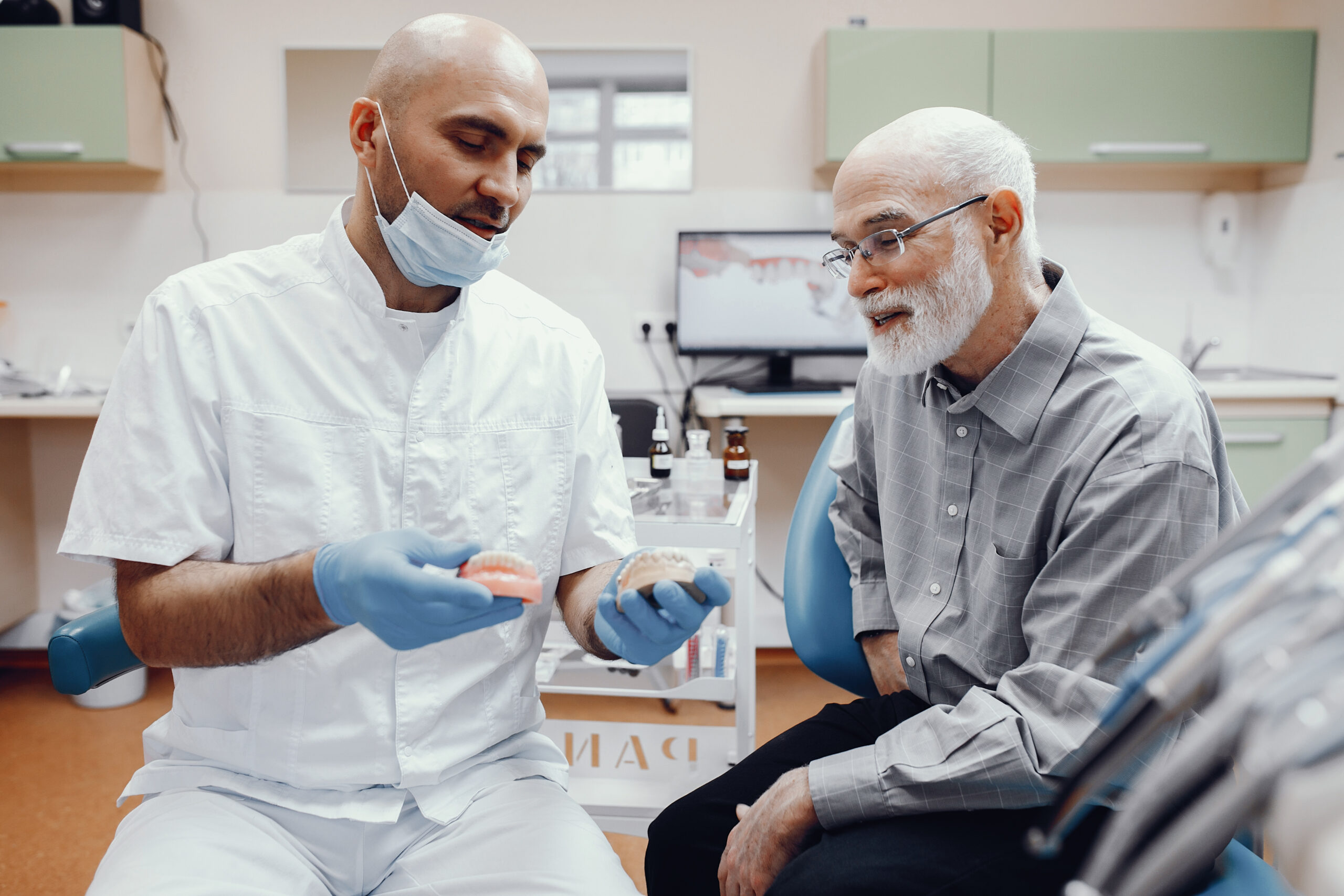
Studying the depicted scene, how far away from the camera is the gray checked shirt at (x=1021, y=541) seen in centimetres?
97

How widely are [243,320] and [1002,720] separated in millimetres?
1007

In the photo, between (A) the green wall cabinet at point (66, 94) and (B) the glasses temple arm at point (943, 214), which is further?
(A) the green wall cabinet at point (66, 94)

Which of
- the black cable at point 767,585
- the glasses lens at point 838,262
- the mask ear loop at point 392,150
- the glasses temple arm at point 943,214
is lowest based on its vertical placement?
the black cable at point 767,585

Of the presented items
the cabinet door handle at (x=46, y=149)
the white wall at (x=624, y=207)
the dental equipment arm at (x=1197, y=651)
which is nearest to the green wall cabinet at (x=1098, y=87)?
the white wall at (x=624, y=207)

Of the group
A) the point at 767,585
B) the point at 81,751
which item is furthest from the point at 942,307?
the point at 81,751

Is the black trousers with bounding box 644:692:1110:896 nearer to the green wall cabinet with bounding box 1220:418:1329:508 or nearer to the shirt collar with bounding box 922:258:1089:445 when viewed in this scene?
the shirt collar with bounding box 922:258:1089:445

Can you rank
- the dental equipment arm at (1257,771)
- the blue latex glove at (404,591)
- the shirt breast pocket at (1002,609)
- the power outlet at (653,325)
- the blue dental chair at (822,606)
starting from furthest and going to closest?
the power outlet at (653,325), the blue dental chair at (822,606), the shirt breast pocket at (1002,609), the blue latex glove at (404,591), the dental equipment arm at (1257,771)

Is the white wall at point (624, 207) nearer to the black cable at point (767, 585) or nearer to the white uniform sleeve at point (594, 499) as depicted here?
the black cable at point (767, 585)

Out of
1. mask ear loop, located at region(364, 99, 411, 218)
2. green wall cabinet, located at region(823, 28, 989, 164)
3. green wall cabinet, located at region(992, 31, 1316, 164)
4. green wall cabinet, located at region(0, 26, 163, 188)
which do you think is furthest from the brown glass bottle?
green wall cabinet, located at region(0, 26, 163, 188)

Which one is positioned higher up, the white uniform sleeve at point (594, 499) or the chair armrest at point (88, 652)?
the white uniform sleeve at point (594, 499)

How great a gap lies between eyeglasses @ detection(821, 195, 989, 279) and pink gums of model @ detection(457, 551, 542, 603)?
0.65 metres

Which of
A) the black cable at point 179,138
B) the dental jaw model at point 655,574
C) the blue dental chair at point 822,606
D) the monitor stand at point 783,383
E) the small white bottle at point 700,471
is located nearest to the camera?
the dental jaw model at point 655,574

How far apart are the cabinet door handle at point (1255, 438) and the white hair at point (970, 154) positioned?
1.91 m

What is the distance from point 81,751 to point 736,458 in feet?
6.53
